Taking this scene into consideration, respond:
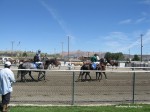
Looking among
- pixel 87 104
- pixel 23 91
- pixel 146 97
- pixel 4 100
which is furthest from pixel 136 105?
pixel 23 91

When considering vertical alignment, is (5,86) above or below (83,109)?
above

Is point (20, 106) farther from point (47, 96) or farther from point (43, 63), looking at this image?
point (43, 63)

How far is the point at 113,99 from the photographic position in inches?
690

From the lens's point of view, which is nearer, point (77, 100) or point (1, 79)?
point (1, 79)

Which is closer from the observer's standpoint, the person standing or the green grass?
the person standing

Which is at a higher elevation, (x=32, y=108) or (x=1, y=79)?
(x=1, y=79)

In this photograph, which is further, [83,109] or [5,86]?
[83,109]

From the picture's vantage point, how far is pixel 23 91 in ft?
65.6

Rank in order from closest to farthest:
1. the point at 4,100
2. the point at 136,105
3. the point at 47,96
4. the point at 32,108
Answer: the point at 4,100 → the point at 32,108 → the point at 136,105 → the point at 47,96

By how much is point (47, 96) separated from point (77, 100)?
5.94 feet

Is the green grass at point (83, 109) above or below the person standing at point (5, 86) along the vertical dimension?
below

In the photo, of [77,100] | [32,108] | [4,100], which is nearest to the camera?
[4,100]

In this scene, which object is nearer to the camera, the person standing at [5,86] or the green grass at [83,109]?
the person standing at [5,86]

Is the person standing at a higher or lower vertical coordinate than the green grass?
higher
